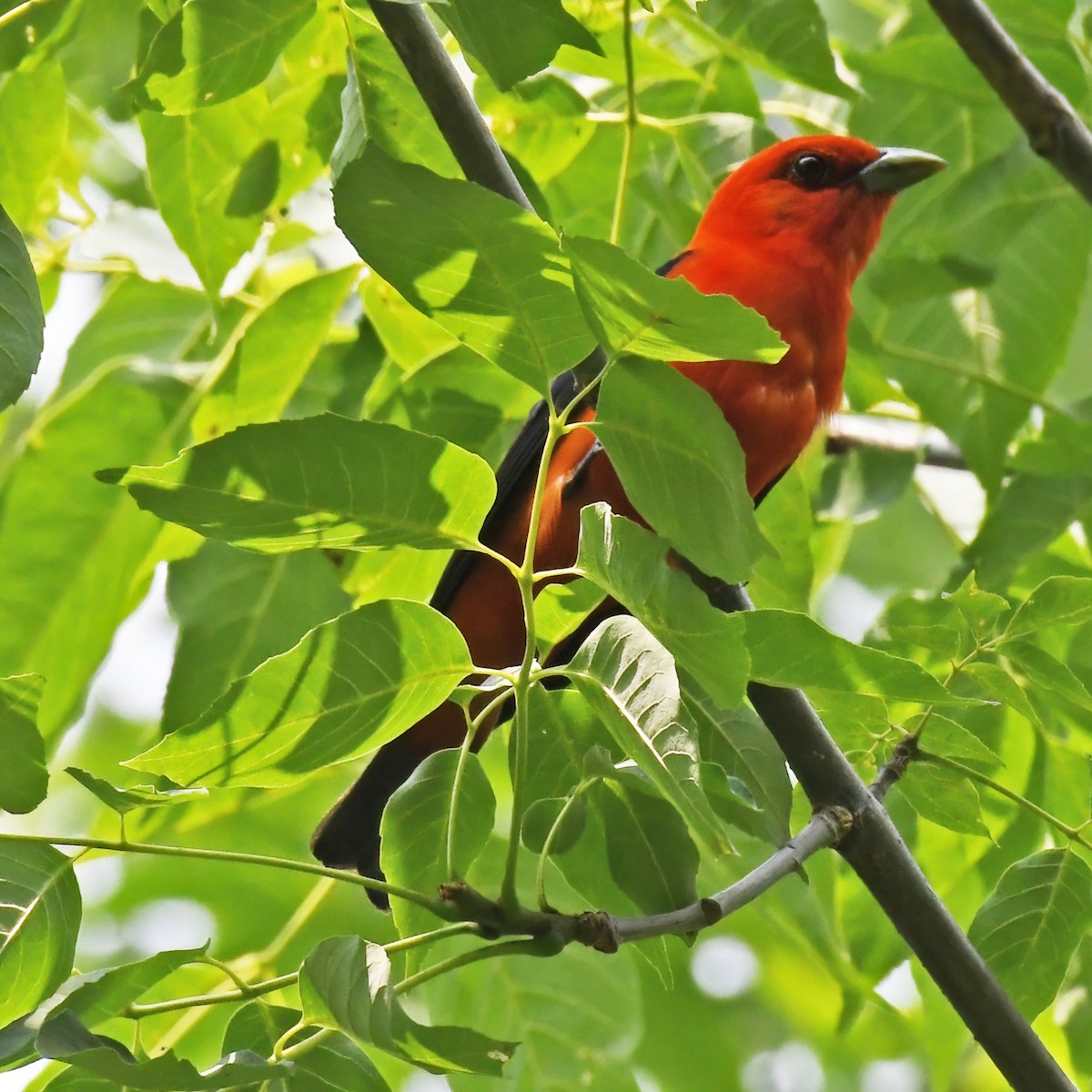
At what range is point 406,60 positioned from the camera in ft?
7.55

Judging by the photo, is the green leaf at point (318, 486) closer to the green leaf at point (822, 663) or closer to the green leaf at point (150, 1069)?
the green leaf at point (822, 663)

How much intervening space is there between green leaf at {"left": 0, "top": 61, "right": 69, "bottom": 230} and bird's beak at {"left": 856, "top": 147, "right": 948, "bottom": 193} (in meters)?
1.98

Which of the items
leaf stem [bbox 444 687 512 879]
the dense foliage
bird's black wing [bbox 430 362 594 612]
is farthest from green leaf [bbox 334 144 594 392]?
bird's black wing [bbox 430 362 594 612]

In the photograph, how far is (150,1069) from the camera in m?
1.58

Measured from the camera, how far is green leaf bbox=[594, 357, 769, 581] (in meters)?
1.65

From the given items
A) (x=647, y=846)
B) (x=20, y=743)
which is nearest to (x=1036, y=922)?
(x=647, y=846)

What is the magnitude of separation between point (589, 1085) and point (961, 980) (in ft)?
2.63

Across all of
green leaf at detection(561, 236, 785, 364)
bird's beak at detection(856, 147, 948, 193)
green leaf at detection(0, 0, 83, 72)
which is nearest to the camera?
green leaf at detection(561, 236, 785, 364)

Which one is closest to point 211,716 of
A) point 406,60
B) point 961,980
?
A: point 406,60

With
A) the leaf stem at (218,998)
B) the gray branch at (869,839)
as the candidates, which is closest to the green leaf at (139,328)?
the gray branch at (869,839)

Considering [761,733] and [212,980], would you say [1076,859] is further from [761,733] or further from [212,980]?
[212,980]

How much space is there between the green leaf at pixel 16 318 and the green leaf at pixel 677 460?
72 cm

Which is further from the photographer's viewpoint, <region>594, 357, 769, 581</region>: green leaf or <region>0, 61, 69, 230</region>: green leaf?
<region>0, 61, 69, 230</region>: green leaf

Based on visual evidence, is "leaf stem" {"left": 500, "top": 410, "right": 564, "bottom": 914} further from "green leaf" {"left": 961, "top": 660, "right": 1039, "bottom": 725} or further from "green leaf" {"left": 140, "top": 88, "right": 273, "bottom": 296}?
"green leaf" {"left": 140, "top": 88, "right": 273, "bottom": 296}
